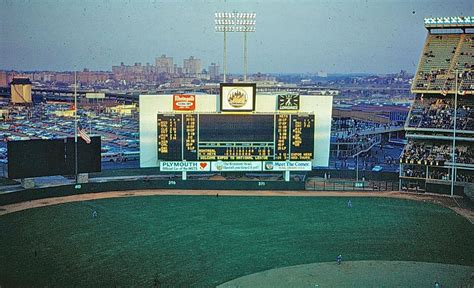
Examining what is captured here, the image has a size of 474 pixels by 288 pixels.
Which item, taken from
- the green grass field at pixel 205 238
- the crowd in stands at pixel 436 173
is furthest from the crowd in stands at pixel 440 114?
the green grass field at pixel 205 238

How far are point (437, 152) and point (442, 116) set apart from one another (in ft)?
10.7

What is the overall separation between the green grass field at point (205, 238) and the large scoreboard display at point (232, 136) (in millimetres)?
3683

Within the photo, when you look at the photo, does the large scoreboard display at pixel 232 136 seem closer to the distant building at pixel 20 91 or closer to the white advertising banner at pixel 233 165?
the white advertising banner at pixel 233 165

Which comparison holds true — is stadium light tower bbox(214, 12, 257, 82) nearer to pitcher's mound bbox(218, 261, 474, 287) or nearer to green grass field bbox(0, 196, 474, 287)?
green grass field bbox(0, 196, 474, 287)

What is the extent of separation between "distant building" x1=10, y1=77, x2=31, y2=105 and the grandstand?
6988 centimetres

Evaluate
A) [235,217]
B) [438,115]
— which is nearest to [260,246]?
[235,217]

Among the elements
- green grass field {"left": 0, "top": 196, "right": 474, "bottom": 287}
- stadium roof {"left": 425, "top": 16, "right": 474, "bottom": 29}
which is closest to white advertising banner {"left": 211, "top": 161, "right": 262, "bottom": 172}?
green grass field {"left": 0, "top": 196, "right": 474, "bottom": 287}

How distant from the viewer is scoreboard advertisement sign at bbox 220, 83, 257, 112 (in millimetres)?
37906

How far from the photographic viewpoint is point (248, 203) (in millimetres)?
35281

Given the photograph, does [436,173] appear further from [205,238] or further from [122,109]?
[122,109]

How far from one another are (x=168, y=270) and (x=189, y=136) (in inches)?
693

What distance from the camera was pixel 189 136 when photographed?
125 feet

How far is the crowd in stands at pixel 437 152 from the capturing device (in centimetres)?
3847

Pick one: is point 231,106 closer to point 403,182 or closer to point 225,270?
point 403,182
